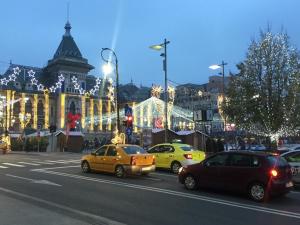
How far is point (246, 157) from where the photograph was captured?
47.0 feet

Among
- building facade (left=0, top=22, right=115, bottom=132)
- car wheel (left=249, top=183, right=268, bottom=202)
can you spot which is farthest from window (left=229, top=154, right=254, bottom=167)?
building facade (left=0, top=22, right=115, bottom=132)

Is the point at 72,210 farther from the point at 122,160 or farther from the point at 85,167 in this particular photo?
the point at 85,167

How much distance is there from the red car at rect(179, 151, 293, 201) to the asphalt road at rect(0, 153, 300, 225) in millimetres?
337

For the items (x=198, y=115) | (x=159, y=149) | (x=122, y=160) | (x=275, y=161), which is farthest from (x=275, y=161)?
(x=198, y=115)

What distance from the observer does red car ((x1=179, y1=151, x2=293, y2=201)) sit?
44.7 ft

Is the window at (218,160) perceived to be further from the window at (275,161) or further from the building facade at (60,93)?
the building facade at (60,93)

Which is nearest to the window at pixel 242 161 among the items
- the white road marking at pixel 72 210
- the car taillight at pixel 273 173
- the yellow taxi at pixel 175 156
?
the car taillight at pixel 273 173

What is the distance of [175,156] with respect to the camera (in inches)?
883

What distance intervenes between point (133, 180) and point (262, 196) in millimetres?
6520

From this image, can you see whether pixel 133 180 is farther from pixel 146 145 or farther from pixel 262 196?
pixel 146 145

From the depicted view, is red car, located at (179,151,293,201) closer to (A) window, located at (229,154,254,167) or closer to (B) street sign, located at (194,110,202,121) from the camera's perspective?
(A) window, located at (229,154,254,167)

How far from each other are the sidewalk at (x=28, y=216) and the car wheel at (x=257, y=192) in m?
6.01

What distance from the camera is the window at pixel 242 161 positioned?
14060 millimetres

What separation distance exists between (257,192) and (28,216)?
673cm
